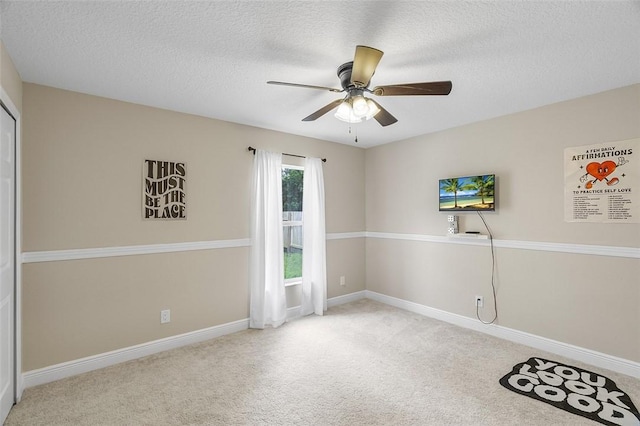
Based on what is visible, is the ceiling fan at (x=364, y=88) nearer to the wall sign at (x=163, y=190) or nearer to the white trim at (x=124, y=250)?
the wall sign at (x=163, y=190)

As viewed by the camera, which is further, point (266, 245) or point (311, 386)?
point (266, 245)

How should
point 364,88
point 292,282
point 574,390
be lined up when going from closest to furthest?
point 364,88 < point 574,390 < point 292,282

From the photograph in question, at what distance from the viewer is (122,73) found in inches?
93.7

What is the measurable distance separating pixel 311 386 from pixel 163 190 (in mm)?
2288

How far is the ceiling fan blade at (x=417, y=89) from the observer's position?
6.35 ft

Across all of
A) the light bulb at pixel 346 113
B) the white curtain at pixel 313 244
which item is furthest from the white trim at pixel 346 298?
the light bulb at pixel 346 113

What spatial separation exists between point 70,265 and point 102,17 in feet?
6.68

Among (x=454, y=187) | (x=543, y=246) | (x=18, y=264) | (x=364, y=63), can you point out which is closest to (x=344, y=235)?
(x=454, y=187)

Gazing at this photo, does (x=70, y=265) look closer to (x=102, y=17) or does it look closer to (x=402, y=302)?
(x=102, y=17)

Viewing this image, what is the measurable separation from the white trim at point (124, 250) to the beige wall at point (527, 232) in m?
2.33

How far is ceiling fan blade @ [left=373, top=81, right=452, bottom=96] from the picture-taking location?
1.94 m

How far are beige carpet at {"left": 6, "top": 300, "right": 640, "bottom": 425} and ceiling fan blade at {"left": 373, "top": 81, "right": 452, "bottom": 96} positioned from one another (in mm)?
2170

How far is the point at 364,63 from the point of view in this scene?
1.80m

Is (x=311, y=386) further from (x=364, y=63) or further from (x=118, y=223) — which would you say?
(x=364, y=63)
